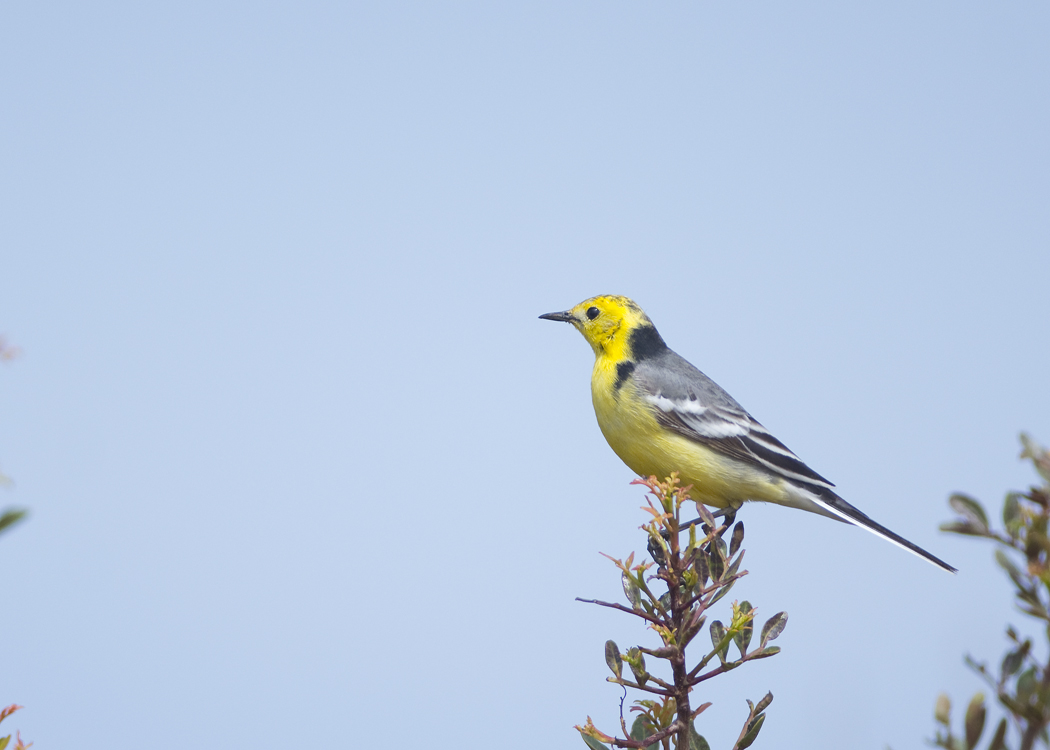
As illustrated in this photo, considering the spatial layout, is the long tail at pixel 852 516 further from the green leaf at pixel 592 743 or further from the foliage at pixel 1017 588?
the foliage at pixel 1017 588

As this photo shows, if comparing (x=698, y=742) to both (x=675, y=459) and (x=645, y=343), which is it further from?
(x=645, y=343)

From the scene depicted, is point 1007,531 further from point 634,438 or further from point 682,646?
point 634,438

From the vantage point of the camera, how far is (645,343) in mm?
6938

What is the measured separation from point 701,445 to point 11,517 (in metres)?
5.07

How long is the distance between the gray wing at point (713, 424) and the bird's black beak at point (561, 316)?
33.1 inches

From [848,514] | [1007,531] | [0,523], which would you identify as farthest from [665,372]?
[0,523]

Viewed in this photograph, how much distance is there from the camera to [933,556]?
5.30 meters

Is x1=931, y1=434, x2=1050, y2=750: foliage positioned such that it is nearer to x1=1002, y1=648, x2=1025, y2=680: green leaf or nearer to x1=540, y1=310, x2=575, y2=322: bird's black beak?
x1=1002, y1=648, x2=1025, y2=680: green leaf

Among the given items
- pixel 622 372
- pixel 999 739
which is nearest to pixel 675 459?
pixel 622 372

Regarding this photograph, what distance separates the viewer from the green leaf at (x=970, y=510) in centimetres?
167

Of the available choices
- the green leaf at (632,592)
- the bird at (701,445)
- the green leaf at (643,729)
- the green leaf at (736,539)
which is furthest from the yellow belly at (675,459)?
the green leaf at (643,729)

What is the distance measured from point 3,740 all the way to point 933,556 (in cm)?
481

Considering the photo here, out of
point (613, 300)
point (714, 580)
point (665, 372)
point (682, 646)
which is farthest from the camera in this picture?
point (613, 300)

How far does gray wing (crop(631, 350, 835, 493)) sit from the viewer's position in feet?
20.1
